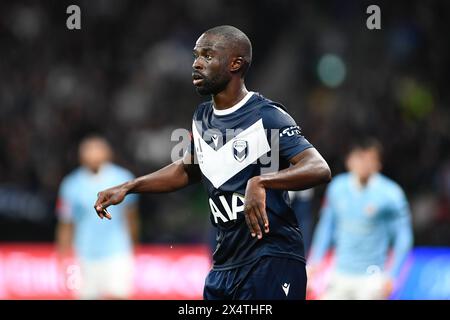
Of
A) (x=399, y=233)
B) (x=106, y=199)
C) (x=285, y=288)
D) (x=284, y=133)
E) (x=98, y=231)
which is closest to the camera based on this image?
(x=284, y=133)

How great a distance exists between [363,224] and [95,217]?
3471 millimetres

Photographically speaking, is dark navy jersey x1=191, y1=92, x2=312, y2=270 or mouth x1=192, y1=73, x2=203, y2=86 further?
mouth x1=192, y1=73, x2=203, y2=86

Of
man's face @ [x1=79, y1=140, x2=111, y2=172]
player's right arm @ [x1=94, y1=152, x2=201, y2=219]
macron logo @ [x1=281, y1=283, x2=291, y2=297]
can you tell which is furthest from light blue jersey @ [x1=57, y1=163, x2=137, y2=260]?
macron logo @ [x1=281, y1=283, x2=291, y2=297]

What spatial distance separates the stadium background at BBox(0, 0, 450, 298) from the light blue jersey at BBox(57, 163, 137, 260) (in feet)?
5.83

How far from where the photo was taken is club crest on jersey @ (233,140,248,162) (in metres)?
5.35

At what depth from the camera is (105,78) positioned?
1642 centimetres

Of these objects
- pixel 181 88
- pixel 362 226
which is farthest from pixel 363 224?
pixel 181 88

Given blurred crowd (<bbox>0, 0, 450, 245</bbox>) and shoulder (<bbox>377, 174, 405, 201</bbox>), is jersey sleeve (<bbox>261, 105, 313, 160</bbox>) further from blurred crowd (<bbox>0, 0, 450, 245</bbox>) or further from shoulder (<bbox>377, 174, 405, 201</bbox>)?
blurred crowd (<bbox>0, 0, 450, 245</bbox>)

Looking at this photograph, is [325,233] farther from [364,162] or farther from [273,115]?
[273,115]

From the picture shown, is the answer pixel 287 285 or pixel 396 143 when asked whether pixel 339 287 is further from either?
pixel 396 143

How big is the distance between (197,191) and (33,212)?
2402 mm

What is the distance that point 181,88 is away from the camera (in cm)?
1619

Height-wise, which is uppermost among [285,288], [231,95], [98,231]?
[231,95]
